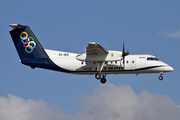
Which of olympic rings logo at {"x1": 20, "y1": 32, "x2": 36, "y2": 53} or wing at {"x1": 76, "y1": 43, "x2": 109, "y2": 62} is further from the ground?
olympic rings logo at {"x1": 20, "y1": 32, "x2": 36, "y2": 53}

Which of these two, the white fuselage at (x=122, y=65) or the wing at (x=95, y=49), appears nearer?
the wing at (x=95, y=49)

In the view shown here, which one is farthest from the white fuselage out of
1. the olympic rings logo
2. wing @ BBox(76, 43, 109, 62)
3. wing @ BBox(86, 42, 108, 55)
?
the olympic rings logo

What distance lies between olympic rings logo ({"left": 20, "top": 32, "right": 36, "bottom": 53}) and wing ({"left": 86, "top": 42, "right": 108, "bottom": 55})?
650 centimetres

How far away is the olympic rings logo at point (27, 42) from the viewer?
28823mm

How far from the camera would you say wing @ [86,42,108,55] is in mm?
25052

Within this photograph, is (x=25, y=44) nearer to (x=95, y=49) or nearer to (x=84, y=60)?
(x=84, y=60)

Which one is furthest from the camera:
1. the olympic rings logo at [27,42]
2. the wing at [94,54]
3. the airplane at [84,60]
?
the olympic rings logo at [27,42]

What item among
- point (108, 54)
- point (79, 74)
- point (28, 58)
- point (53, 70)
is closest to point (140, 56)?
point (108, 54)

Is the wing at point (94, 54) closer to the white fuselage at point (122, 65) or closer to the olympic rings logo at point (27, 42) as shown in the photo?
the white fuselage at point (122, 65)

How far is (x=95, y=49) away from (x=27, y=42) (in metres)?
7.79

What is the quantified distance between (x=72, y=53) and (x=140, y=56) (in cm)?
708

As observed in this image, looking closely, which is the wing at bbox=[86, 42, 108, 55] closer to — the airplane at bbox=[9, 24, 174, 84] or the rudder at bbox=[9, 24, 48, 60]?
the airplane at bbox=[9, 24, 174, 84]

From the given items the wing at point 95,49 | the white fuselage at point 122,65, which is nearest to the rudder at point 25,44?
the white fuselage at point 122,65

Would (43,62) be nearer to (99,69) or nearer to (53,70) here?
(53,70)
